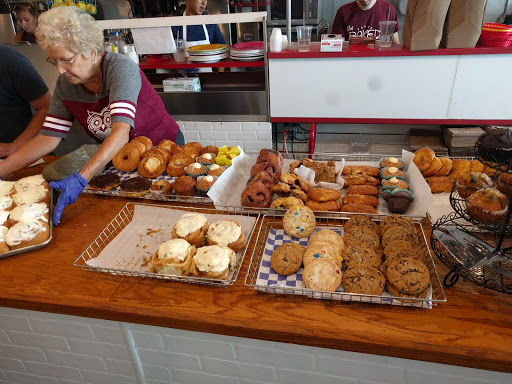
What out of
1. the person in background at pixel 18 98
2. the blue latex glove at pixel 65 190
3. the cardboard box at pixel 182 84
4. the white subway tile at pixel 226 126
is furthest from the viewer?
the white subway tile at pixel 226 126

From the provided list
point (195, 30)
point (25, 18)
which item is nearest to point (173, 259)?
point (195, 30)

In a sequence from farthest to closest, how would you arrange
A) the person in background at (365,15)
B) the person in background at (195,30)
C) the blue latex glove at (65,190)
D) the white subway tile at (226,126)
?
the person in background at (195,30) → the person in background at (365,15) → the white subway tile at (226,126) → the blue latex glove at (65,190)

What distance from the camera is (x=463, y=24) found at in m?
3.21

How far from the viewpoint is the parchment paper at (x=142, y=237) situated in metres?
1.58

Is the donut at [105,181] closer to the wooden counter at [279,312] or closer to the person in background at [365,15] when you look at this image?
the wooden counter at [279,312]

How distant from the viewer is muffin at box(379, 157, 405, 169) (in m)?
2.18

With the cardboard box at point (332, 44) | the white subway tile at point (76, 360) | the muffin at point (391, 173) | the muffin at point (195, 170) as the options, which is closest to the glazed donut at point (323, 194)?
the muffin at point (391, 173)

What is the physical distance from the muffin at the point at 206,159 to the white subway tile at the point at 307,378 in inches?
53.8

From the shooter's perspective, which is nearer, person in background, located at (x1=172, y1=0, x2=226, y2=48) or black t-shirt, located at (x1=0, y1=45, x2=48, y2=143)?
black t-shirt, located at (x1=0, y1=45, x2=48, y2=143)

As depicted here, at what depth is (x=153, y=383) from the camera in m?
1.76

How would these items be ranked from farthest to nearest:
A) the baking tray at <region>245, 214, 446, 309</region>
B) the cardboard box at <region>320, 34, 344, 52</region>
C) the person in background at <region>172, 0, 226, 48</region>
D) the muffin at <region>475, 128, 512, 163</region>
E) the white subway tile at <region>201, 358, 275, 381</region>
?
the person in background at <region>172, 0, 226, 48</region> < the cardboard box at <region>320, 34, 344, 52</region> < the white subway tile at <region>201, 358, 275, 381</region> < the baking tray at <region>245, 214, 446, 309</region> < the muffin at <region>475, 128, 512, 163</region>

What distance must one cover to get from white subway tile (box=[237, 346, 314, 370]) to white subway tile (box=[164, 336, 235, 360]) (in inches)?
2.1

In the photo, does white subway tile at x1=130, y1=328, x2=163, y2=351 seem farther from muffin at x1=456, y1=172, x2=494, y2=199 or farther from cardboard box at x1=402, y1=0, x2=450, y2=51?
cardboard box at x1=402, y1=0, x2=450, y2=51

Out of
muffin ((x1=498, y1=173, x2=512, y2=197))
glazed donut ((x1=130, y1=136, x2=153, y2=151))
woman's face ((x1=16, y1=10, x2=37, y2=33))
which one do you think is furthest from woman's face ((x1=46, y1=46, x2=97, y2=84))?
woman's face ((x1=16, y1=10, x2=37, y2=33))
